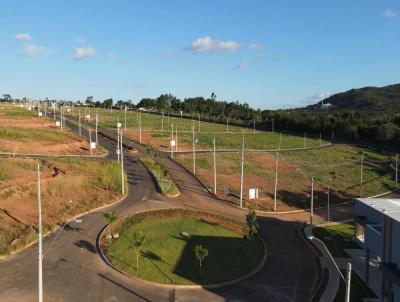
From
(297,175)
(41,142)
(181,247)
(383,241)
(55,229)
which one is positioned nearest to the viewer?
(383,241)

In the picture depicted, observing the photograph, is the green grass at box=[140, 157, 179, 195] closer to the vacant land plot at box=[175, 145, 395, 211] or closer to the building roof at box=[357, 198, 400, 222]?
the vacant land plot at box=[175, 145, 395, 211]

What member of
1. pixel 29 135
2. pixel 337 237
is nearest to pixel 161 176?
pixel 337 237

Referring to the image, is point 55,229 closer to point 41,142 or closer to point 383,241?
point 383,241

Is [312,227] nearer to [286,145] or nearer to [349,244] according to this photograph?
[349,244]

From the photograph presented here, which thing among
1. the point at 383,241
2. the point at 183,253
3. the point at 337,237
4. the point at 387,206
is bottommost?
the point at 337,237

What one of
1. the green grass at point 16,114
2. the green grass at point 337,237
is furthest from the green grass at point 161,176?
the green grass at point 16,114

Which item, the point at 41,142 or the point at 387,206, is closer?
the point at 387,206

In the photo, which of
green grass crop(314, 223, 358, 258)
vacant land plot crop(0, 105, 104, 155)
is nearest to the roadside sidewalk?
green grass crop(314, 223, 358, 258)

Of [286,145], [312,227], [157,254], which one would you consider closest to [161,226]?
[157,254]
